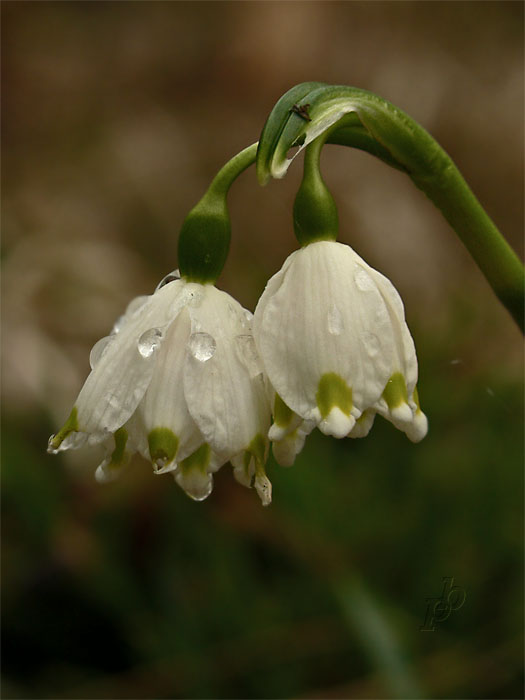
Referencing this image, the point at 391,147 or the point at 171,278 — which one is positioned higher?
the point at 391,147

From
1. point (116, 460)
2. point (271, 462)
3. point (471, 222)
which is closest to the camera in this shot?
point (116, 460)

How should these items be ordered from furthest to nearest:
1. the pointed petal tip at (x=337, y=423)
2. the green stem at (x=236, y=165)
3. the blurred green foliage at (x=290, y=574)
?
the blurred green foliage at (x=290, y=574) → the green stem at (x=236, y=165) → the pointed petal tip at (x=337, y=423)

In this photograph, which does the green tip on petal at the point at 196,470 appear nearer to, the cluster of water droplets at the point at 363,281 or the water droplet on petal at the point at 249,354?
the water droplet on petal at the point at 249,354

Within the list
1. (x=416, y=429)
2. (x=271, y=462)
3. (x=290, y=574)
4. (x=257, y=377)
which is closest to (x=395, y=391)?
(x=416, y=429)

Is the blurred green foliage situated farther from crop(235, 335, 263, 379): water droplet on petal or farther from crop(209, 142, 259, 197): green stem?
crop(209, 142, 259, 197): green stem

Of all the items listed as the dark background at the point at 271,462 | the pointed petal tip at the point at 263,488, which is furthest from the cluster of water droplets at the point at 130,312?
the dark background at the point at 271,462

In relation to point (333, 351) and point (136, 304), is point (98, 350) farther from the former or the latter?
point (333, 351)

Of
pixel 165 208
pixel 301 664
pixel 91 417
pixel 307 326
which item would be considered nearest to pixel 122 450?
pixel 91 417
